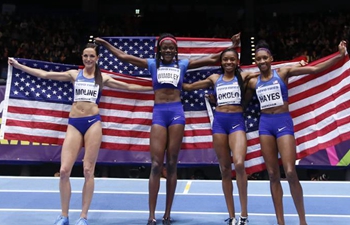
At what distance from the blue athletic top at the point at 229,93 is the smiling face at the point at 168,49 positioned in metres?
0.65

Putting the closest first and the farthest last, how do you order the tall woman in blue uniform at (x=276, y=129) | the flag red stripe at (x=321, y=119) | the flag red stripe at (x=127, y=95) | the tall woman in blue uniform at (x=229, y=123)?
the tall woman in blue uniform at (x=276, y=129) → the tall woman in blue uniform at (x=229, y=123) → the flag red stripe at (x=321, y=119) → the flag red stripe at (x=127, y=95)

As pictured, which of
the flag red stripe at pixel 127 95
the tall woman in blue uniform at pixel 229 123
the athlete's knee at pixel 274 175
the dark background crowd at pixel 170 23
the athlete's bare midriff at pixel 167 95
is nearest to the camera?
the athlete's knee at pixel 274 175

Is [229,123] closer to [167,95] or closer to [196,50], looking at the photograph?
[167,95]

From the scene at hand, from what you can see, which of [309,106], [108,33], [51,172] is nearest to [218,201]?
[309,106]

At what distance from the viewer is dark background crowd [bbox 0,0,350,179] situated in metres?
17.0

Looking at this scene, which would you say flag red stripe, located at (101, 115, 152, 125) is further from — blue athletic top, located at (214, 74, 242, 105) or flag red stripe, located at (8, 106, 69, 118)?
blue athletic top, located at (214, 74, 242, 105)

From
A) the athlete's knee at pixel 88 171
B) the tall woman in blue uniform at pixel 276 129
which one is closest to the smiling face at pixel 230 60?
the tall woman in blue uniform at pixel 276 129

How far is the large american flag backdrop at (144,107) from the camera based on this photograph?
21.6 feet

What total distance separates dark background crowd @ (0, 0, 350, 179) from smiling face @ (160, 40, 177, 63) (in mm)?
10304

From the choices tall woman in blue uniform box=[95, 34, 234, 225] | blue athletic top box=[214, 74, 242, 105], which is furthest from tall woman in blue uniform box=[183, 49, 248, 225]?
tall woman in blue uniform box=[95, 34, 234, 225]

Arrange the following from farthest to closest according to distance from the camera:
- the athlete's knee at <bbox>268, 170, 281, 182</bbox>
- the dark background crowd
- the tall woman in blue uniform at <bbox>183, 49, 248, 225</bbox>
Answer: the dark background crowd < the tall woman in blue uniform at <bbox>183, 49, 248, 225</bbox> < the athlete's knee at <bbox>268, 170, 281, 182</bbox>

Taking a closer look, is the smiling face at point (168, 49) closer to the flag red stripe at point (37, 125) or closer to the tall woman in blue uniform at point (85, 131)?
the tall woman in blue uniform at point (85, 131)

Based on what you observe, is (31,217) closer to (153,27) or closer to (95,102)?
(95,102)

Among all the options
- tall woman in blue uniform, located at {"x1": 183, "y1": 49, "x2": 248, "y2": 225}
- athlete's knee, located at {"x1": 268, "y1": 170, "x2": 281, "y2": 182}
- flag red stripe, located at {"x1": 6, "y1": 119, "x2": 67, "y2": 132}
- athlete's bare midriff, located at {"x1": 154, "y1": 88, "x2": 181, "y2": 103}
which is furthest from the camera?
flag red stripe, located at {"x1": 6, "y1": 119, "x2": 67, "y2": 132}
